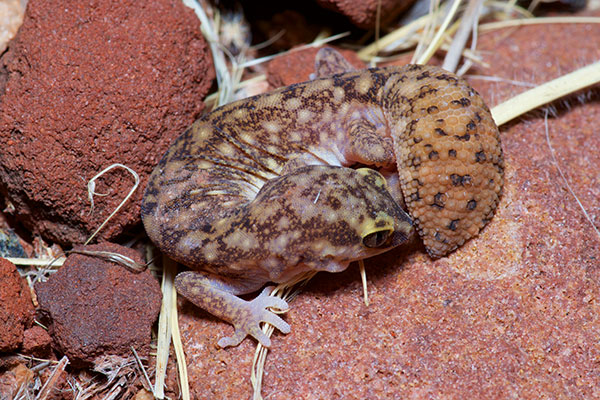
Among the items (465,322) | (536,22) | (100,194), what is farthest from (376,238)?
(536,22)

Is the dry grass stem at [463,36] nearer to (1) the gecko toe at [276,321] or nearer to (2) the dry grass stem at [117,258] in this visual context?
(1) the gecko toe at [276,321]

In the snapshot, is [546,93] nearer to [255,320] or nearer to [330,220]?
[330,220]

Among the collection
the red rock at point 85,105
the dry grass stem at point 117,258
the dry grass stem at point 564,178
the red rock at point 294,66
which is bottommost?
the dry grass stem at point 564,178

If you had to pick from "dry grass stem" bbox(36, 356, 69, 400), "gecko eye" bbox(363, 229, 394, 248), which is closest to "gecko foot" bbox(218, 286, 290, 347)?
"gecko eye" bbox(363, 229, 394, 248)

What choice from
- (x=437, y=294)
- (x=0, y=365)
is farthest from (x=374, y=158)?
(x=0, y=365)

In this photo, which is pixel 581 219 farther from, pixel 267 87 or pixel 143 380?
pixel 143 380

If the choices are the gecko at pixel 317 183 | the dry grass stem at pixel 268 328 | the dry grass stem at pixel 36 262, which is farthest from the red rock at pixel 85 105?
the dry grass stem at pixel 268 328

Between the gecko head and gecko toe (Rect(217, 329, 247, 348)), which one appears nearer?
the gecko head

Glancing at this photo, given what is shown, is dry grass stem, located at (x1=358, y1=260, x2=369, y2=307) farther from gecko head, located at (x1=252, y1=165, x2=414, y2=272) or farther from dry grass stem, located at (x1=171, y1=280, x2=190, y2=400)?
dry grass stem, located at (x1=171, y1=280, x2=190, y2=400)
